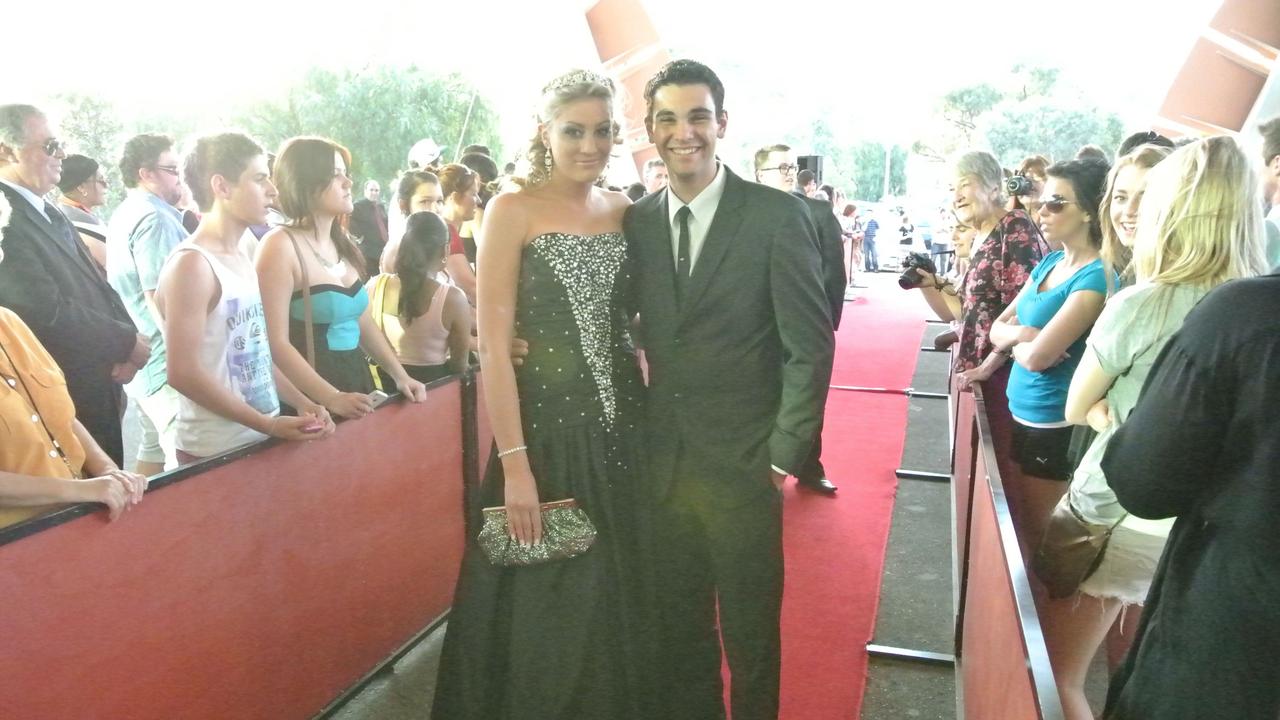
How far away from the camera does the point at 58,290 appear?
122 inches

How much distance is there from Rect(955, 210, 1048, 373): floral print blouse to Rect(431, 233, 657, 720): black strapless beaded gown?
80.9 inches

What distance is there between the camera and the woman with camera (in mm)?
3482

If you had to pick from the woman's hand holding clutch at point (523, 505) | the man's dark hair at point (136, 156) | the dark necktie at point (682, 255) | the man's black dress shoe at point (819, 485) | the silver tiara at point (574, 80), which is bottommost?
the man's black dress shoe at point (819, 485)

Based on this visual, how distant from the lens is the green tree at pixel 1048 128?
13867 millimetres

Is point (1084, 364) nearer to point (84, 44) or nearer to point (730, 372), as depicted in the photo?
point (730, 372)

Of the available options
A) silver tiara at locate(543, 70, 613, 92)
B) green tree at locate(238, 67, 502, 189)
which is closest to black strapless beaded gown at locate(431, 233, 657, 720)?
silver tiara at locate(543, 70, 613, 92)

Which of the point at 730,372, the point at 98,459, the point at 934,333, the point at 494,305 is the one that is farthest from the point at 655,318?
the point at 934,333

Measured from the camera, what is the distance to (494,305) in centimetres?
202

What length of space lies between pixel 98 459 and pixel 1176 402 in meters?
2.35

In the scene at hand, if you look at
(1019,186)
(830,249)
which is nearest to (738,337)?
(830,249)

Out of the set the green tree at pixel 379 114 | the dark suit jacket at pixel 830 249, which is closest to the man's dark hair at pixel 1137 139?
the dark suit jacket at pixel 830 249

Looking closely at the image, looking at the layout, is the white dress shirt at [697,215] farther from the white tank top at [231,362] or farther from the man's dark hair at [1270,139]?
the man's dark hair at [1270,139]

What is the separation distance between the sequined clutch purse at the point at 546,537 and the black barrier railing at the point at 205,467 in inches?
29.0

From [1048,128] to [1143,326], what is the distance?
1497 cm
